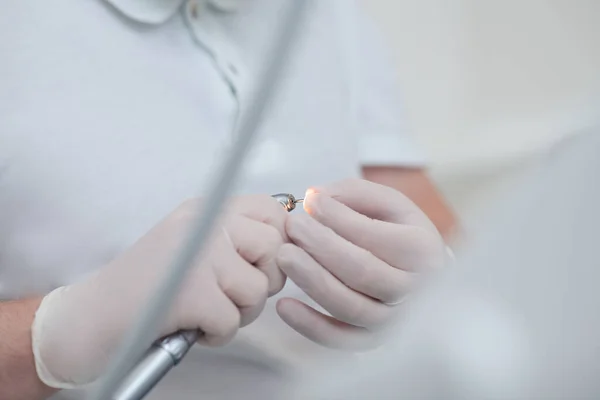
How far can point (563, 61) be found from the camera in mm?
970

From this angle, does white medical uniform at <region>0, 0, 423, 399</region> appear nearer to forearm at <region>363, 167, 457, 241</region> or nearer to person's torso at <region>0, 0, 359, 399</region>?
person's torso at <region>0, 0, 359, 399</region>

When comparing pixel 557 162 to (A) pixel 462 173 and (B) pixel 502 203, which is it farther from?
(A) pixel 462 173

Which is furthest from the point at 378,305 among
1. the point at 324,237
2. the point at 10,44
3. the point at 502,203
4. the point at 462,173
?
the point at 462,173

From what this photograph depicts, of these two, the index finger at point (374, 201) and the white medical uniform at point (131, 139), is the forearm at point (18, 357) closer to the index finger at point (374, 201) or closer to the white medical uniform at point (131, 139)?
the white medical uniform at point (131, 139)

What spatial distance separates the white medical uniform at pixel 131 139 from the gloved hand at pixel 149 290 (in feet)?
0.19

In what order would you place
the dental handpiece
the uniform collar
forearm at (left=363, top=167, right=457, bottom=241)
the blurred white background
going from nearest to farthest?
the dental handpiece < the uniform collar < forearm at (left=363, top=167, right=457, bottom=241) < the blurred white background

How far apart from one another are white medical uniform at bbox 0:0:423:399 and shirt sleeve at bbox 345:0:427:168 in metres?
0.13

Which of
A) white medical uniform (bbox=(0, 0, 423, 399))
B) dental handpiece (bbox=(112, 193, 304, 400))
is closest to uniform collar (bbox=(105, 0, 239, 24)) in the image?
white medical uniform (bbox=(0, 0, 423, 399))

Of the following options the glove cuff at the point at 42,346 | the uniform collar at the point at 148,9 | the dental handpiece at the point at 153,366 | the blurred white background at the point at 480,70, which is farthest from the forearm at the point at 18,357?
the blurred white background at the point at 480,70

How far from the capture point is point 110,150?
1.97 feet

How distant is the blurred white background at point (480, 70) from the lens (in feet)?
3.18

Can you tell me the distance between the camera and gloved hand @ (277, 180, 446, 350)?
52 centimetres

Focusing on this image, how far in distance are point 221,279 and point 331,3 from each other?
41cm

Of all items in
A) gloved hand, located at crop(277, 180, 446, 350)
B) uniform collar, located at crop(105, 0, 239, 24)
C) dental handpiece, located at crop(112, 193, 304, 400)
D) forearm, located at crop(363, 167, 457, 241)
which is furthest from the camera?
forearm, located at crop(363, 167, 457, 241)
